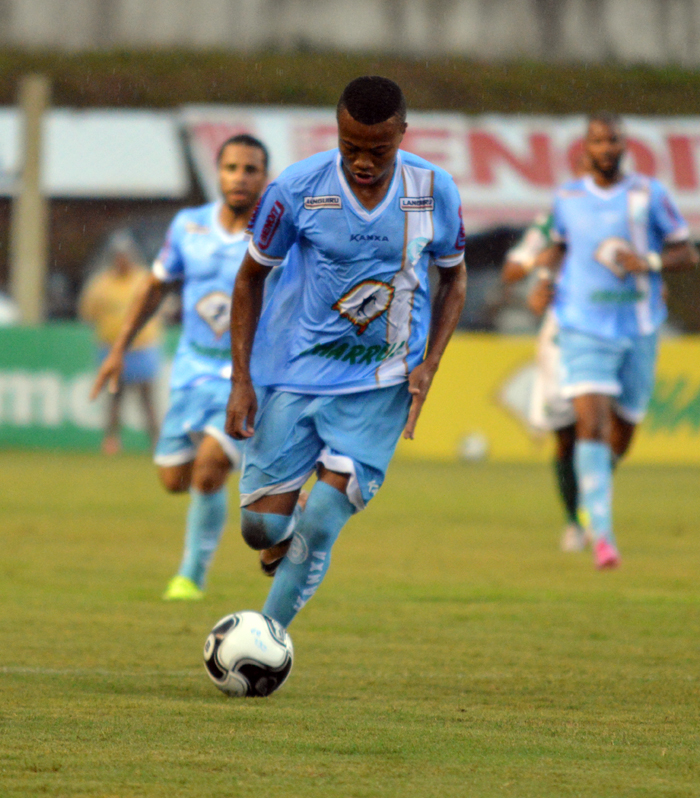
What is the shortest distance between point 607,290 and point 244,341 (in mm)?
4163

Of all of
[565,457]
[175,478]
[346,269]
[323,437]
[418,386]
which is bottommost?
[565,457]

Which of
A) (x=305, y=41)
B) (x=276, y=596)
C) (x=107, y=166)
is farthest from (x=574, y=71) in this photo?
(x=276, y=596)

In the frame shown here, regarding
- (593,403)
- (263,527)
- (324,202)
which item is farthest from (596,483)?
(324,202)

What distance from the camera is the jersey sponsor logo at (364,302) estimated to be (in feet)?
16.5

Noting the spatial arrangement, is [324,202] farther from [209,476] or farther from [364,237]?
[209,476]

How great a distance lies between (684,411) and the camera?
18.1 m

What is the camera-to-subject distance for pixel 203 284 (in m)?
7.38

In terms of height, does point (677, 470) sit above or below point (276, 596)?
below

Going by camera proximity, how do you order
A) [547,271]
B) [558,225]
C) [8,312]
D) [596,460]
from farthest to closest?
[8,312] < [547,271] < [558,225] < [596,460]

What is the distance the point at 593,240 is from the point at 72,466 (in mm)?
8122


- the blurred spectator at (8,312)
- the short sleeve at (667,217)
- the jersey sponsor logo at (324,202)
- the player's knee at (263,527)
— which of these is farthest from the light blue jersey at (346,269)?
the blurred spectator at (8,312)

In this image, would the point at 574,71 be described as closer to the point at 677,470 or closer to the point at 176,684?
the point at 677,470

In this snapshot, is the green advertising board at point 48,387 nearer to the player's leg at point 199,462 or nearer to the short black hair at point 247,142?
the player's leg at point 199,462

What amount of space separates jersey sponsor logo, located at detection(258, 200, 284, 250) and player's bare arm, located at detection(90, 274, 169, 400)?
2.52m
